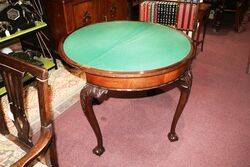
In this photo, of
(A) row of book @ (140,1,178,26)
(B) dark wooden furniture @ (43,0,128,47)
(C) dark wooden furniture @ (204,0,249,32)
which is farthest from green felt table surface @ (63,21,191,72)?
(C) dark wooden furniture @ (204,0,249,32)

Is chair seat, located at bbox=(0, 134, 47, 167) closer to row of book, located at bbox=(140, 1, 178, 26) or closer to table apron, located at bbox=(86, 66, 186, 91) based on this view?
table apron, located at bbox=(86, 66, 186, 91)

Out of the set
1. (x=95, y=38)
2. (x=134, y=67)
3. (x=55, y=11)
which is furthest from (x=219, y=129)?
(x=55, y=11)

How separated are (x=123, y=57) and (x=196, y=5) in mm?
1565

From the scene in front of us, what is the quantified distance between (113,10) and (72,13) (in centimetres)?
77

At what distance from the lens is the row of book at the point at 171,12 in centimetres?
278

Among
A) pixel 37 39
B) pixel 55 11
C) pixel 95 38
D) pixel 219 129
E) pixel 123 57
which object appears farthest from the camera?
pixel 37 39

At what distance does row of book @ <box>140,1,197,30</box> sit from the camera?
9.11ft

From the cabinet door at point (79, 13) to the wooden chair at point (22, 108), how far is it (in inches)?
63.6

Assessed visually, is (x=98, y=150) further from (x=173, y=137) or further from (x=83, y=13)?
(x=83, y=13)

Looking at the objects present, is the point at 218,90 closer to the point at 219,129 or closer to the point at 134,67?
the point at 219,129

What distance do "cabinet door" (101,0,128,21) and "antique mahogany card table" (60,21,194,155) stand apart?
1.24m

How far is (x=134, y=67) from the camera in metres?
1.49

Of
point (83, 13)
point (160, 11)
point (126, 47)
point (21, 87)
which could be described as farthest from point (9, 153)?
point (160, 11)

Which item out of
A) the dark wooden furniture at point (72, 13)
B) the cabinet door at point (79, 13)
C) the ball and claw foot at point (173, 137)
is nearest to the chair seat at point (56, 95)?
the dark wooden furniture at point (72, 13)
